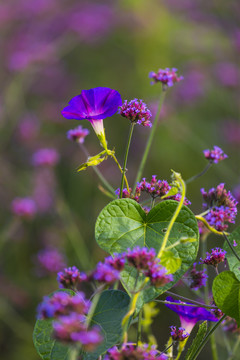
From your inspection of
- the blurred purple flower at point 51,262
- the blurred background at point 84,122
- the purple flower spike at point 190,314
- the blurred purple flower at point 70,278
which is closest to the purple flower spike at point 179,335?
the purple flower spike at point 190,314

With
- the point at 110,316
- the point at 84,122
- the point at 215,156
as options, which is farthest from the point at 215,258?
the point at 84,122

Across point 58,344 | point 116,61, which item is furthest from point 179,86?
point 58,344

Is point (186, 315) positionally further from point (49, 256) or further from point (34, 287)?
point (34, 287)

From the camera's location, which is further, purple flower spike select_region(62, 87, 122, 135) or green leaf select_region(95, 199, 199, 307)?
purple flower spike select_region(62, 87, 122, 135)

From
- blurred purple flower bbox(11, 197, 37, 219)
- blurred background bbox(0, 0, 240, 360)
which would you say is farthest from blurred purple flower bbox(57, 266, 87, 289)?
blurred purple flower bbox(11, 197, 37, 219)

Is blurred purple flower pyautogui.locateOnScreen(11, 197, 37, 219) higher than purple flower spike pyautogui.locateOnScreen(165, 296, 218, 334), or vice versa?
purple flower spike pyautogui.locateOnScreen(165, 296, 218, 334)

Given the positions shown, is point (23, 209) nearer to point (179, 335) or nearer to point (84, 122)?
point (179, 335)

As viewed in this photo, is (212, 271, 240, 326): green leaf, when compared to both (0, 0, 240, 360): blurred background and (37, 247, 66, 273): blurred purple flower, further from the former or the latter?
(37, 247, 66, 273): blurred purple flower
